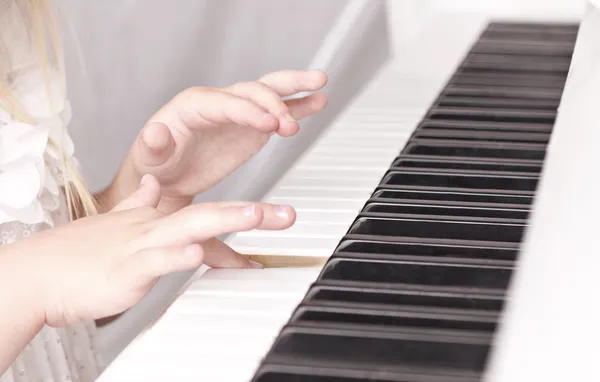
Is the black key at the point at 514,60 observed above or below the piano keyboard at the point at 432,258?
above

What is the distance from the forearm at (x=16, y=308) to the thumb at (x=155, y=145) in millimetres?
175

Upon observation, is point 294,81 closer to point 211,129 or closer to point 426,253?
point 211,129

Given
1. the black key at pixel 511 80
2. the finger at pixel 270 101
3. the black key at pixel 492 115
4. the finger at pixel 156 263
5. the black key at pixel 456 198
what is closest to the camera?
the finger at pixel 156 263

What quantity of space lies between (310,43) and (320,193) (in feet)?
3.45

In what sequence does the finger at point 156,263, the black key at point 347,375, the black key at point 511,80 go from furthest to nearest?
the black key at point 511,80 → the finger at point 156,263 → the black key at point 347,375

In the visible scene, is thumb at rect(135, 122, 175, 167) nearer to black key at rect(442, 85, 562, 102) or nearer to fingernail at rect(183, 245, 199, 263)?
fingernail at rect(183, 245, 199, 263)

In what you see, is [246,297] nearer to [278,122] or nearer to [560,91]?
[278,122]

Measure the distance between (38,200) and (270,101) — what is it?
0.27 meters

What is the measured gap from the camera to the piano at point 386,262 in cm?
44

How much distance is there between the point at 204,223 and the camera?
1.73 ft

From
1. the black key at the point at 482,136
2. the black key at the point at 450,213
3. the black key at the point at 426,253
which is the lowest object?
the black key at the point at 426,253

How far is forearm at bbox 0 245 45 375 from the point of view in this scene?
0.56 m

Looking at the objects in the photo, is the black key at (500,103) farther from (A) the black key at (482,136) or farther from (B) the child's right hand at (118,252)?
(B) the child's right hand at (118,252)

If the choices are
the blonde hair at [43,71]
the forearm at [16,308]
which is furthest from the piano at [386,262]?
the blonde hair at [43,71]
